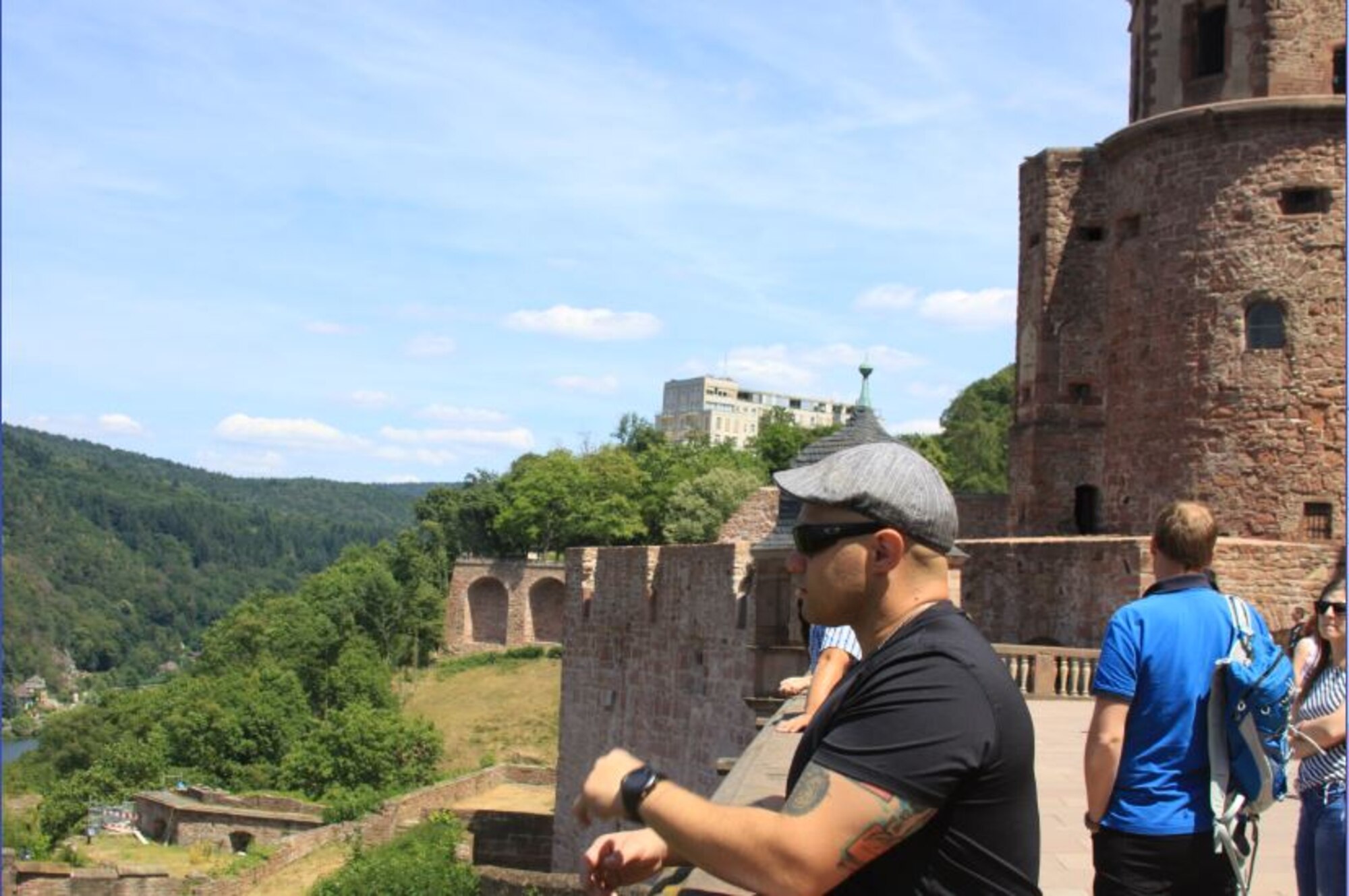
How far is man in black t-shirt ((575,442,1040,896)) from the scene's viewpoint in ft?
9.40

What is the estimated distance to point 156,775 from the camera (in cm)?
5400

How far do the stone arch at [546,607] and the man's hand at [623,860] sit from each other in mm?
71405

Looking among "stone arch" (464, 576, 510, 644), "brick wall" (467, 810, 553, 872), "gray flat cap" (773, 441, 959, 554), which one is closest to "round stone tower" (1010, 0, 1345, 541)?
"brick wall" (467, 810, 553, 872)

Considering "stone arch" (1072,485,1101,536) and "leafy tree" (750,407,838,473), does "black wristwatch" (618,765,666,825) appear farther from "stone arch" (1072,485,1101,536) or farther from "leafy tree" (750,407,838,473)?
"leafy tree" (750,407,838,473)

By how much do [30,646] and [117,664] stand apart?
12648mm

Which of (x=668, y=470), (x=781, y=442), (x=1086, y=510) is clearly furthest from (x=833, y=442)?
(x=668, y=470)

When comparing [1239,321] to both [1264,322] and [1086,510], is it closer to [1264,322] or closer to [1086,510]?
[1264,322]

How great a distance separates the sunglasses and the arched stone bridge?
233 ft

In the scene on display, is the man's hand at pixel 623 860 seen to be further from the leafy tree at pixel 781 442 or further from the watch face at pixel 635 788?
the leafy tree at pixel 781 442

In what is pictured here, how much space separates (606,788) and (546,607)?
72.8 meters

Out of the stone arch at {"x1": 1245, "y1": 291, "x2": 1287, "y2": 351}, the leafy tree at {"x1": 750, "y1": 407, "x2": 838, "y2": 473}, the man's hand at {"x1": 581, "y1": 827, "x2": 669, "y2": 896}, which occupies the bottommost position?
the man's hand at {"x1": 581, "y1": 827, "x2": 669, "y2": 896}

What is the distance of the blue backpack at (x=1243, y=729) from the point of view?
15.5 ft

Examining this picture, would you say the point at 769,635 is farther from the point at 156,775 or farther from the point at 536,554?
the point at 536,554

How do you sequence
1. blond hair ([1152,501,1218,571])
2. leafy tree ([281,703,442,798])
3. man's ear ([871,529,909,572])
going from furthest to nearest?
leafy tree ([281,703,442,798]) < blond hair ([1152,501,1218,571]) < man's ear ([871,529,909,572])
